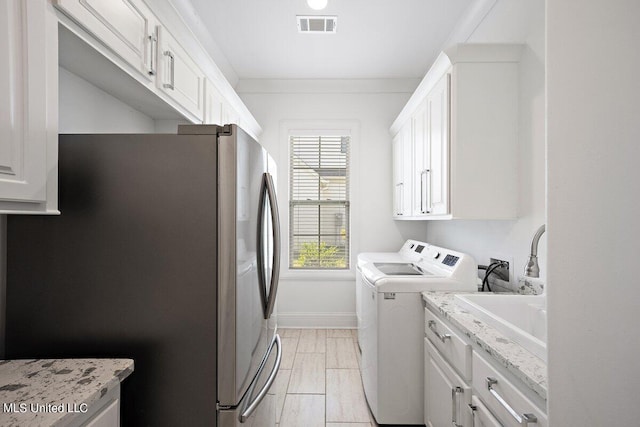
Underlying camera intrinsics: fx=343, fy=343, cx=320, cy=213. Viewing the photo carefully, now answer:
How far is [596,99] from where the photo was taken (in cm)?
74

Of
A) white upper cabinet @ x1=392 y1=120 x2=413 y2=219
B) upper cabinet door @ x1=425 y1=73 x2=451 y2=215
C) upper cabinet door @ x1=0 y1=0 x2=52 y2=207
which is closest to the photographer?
upper cabinet door @ x1=0 y1=0 x2=52 y2=207

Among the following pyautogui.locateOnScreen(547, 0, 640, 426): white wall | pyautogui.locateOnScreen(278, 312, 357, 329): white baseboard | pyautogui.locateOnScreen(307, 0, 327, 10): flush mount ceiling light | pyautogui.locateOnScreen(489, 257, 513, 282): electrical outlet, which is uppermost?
pyautogui.locateOnScreen(307, 0, 327, 10): flush mount ceiling light

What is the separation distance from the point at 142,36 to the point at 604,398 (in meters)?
2.05

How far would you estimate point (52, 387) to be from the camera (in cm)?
89

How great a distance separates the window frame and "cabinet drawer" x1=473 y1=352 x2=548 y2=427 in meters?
2.71

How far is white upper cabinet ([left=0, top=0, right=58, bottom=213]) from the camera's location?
82cm

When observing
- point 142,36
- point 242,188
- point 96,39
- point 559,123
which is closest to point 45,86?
point 96,39

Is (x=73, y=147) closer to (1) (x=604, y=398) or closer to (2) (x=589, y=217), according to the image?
(2) (x=589, y=217)

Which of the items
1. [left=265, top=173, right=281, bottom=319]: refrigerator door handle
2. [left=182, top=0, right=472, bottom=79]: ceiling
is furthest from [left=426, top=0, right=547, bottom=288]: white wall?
[left=265, top=173, right=281, bottom=319]: refrigerator door handle

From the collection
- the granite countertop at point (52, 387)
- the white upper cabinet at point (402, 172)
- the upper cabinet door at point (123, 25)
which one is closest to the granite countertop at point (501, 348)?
the granite countertop at point (52, 387)

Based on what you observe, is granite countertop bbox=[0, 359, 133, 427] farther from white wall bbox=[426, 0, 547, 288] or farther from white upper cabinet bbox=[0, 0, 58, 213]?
white wall bbox=[426, 0, 547, 288]

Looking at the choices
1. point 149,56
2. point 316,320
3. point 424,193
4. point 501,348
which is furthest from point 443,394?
point 316,320

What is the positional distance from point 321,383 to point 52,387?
6.96 ft

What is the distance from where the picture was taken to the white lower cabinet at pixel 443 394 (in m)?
1.41
